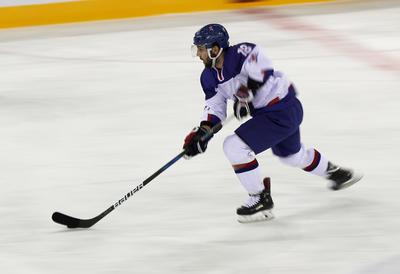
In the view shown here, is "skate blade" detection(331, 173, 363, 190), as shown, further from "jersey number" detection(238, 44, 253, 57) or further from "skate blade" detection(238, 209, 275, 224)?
"jersey number" detection(238, 44, 253, 57)

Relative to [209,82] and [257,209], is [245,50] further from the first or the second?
[257,209]

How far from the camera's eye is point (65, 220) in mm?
4172

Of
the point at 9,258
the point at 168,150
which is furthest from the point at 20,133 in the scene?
the point at 9,258

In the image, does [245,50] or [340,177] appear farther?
[340,177]

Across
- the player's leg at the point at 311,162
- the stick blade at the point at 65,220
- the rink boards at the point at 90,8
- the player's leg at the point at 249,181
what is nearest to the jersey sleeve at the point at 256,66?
the player's leg at the point at 249,181

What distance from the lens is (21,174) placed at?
195 inches

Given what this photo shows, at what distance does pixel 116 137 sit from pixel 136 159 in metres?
0.40

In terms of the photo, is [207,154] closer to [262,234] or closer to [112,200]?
A: [112,200]

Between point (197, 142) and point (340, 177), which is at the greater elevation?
point (197, 142)

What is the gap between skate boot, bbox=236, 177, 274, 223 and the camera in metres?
4.19

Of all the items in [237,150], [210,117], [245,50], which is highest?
[245,50]

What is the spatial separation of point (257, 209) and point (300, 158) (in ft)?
1.18

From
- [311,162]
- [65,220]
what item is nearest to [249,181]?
[311,162]

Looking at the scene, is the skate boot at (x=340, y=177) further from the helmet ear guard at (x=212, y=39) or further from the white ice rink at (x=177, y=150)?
the helmet ear guard at (x=212, y=39)
